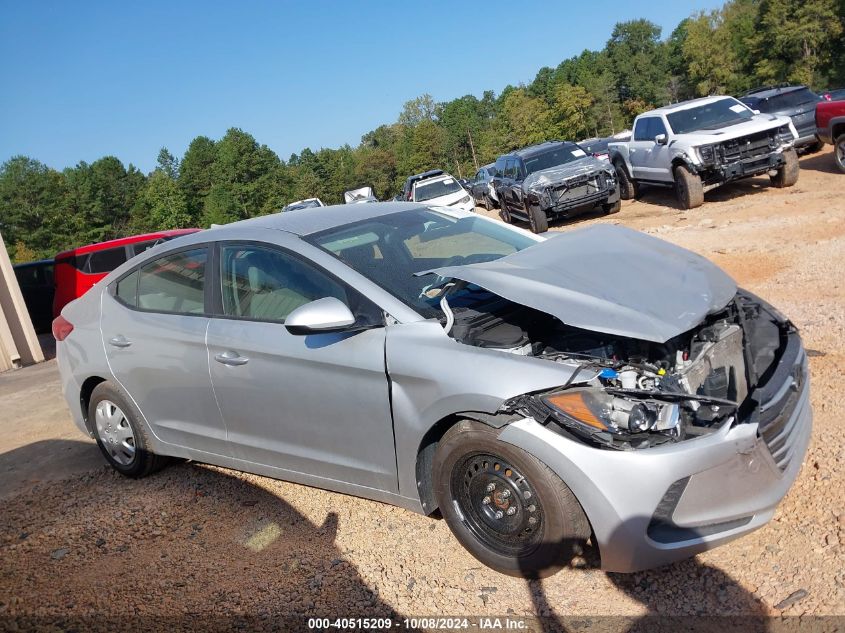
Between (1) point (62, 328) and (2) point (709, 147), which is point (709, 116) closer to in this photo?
(2) point (709, 147)

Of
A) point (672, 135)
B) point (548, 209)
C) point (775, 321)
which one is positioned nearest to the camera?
point (775, 321)

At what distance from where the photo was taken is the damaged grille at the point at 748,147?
12.4 m

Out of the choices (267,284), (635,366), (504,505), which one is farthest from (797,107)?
(504,505)

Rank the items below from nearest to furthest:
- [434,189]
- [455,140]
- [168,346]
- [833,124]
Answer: [168,346], [833,124], [434,189], [455,140]

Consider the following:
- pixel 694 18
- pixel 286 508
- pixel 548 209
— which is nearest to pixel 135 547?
pixel 286 508

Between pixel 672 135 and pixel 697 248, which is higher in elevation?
pixel 672 135

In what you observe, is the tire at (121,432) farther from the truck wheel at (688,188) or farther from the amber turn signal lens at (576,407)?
the truck wheel at (688,188)

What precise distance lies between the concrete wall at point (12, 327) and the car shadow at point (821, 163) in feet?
48.5

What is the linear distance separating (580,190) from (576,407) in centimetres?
1271

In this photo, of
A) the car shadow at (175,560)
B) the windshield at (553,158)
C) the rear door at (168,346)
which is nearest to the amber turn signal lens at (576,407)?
the car shadow at (175,560)

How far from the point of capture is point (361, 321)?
3344mm

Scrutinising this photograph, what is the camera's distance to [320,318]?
125 inches

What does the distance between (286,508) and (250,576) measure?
695mm

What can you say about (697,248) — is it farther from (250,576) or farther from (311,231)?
(250,576)
